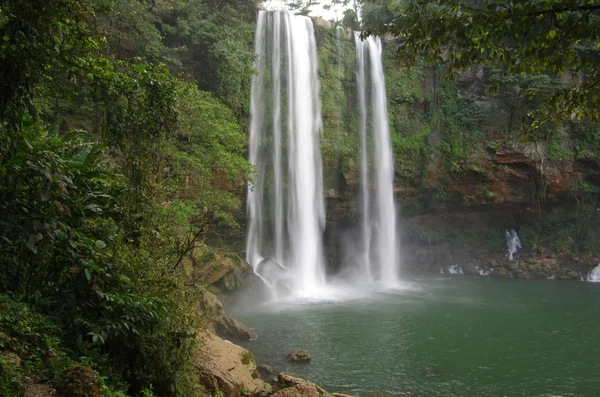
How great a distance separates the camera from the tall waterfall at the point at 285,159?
1900cm

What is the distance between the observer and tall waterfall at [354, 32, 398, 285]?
70.7ft

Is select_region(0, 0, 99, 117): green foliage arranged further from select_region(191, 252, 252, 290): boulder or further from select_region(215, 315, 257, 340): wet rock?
select_region(191, 252, 252, 290): boulder

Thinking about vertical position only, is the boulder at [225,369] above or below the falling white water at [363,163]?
below

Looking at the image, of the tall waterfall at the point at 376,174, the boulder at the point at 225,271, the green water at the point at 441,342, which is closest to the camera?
the green water at the point at 441,342

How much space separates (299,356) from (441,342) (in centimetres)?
371

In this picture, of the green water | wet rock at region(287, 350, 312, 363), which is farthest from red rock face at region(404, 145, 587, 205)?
wet rock at region(287, 350, 312, 363)

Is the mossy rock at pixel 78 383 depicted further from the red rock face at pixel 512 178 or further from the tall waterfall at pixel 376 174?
the red rock face at pixel 512 178

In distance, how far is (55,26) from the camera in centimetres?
416

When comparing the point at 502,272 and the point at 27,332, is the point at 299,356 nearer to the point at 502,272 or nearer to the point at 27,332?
the point at 27,332

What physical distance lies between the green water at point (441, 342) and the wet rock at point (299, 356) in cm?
17

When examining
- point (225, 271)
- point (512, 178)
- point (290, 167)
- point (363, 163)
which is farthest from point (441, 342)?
point (512, 178)

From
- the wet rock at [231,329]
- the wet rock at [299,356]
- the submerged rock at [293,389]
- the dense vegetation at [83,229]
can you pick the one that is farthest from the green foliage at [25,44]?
the wet rock at [231,329]

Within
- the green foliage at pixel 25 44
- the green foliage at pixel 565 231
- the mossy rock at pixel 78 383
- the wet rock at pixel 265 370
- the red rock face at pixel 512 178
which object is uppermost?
the red rock face at pixel 512 178

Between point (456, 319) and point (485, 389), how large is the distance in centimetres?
510
